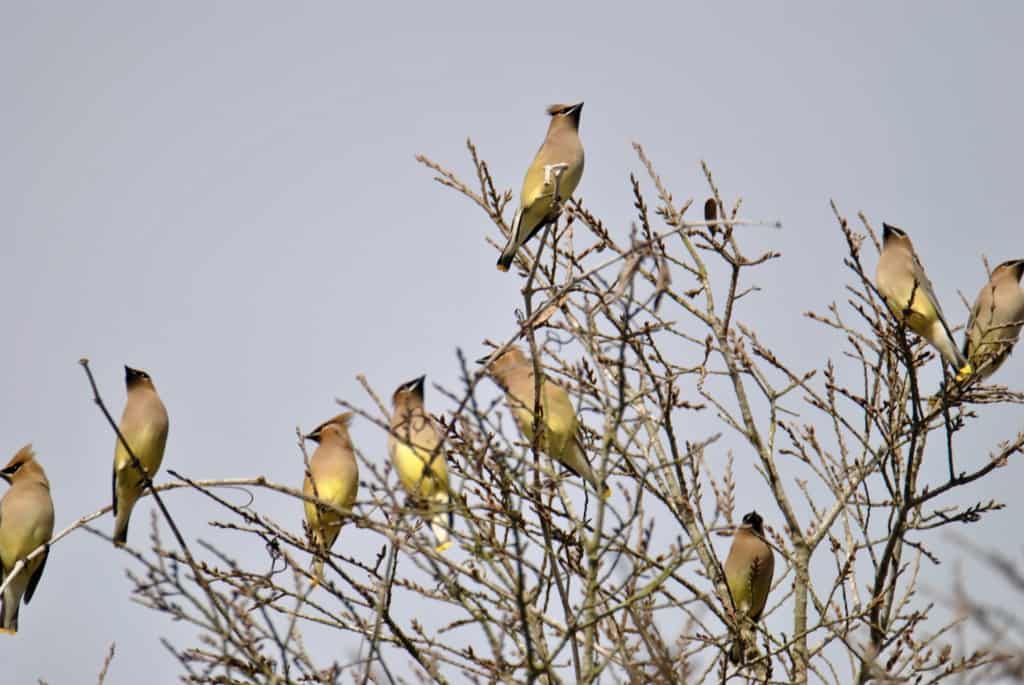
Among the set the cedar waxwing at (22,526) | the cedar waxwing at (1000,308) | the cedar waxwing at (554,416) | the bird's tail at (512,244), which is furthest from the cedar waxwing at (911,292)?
the cedar waxwing at (22,526)

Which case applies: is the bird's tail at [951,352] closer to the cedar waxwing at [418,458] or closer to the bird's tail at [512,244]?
the bird's tail at [512,244]

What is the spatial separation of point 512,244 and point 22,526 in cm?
210

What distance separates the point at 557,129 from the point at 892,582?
7.01ft

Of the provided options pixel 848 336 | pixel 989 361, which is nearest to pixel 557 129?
pixel 848 336

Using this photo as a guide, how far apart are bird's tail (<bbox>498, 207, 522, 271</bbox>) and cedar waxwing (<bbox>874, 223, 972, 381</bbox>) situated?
1.34 meters

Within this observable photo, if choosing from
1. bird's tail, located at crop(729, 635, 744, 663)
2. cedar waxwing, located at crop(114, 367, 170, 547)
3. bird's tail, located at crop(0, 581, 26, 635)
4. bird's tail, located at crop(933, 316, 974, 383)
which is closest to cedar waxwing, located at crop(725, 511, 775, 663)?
bird's tail, located at crop(729, 635, 744, 663)

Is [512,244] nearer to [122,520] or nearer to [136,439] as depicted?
[136,439]

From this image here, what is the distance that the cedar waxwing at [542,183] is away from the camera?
5.27m

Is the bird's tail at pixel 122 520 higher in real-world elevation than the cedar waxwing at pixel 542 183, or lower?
lower

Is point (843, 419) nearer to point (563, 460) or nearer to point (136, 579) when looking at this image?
point (563, 460)

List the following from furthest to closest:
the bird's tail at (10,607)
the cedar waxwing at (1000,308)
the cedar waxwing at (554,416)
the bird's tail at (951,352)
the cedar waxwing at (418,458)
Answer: the bird's tail at (10,607) → the cedar waxwing at (1000,308) → the bird's tail at (951,352) → the cedar waxwing at (554,416) → the cedar waxwing at (418,458)

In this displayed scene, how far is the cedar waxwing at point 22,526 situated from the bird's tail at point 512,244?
6.42 ft

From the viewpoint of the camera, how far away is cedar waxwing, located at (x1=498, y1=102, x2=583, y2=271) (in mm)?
5270

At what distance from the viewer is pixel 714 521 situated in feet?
11.7
